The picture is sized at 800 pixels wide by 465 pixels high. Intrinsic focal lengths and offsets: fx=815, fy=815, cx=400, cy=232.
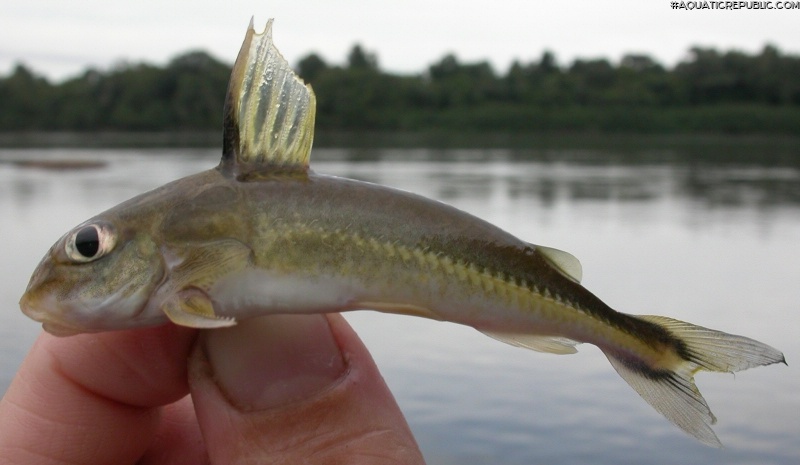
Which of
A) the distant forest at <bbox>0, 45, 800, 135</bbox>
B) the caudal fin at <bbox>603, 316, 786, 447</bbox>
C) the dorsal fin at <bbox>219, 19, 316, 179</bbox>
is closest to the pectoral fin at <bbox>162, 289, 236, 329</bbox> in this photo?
the dorsal fin at <bbox>219, 19, 316, 179</bbox>

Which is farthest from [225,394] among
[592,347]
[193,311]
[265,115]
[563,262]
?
[592,347]

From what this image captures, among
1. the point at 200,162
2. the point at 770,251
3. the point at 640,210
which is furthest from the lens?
the point at 200,162

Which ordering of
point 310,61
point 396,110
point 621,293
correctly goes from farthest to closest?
point 310,61 < point 396,110 < point 621,293

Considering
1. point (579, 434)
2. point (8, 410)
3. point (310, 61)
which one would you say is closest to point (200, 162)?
point (579, 434)

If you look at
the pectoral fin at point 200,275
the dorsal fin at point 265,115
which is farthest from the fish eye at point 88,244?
the dorsal fin at point 265,115

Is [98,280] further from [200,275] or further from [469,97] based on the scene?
[469,97]

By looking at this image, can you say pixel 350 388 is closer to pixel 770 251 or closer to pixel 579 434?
pixel 579 434

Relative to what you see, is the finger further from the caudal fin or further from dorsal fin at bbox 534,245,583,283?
the caudal fin
